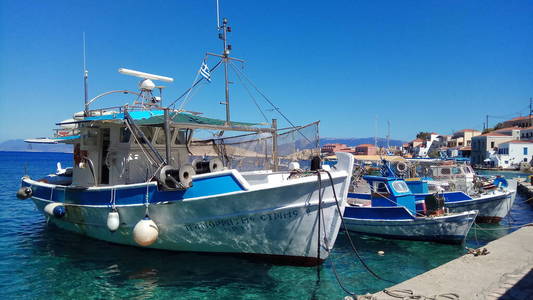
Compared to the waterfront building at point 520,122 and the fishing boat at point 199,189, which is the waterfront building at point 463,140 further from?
the fishing boat at point 199,189

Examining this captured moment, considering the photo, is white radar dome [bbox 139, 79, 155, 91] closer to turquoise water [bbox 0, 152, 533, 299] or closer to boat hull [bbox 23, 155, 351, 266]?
boat hull [bbox 23, 155, 351, 266]

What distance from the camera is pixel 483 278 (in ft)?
21.9

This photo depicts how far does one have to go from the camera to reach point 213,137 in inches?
477

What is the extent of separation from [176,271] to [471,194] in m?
14.2

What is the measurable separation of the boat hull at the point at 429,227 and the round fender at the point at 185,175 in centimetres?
770

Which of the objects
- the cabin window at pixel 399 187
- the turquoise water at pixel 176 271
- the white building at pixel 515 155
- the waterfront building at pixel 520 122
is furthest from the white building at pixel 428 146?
the turquoise water at pixel 176 271

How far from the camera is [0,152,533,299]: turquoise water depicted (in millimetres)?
7613

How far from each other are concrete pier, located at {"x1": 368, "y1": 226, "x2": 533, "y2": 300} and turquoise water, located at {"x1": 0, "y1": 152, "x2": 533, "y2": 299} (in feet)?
5.36

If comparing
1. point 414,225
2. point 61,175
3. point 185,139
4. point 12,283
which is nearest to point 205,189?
point 185,139

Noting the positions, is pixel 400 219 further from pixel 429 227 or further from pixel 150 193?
Result: pixel 150 193

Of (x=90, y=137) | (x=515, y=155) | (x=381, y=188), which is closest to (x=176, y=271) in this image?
(x=90, y=137)

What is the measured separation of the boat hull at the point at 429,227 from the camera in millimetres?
11906

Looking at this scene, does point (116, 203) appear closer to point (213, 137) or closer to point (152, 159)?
point (152, 159)

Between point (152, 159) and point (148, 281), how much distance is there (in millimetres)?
3354
